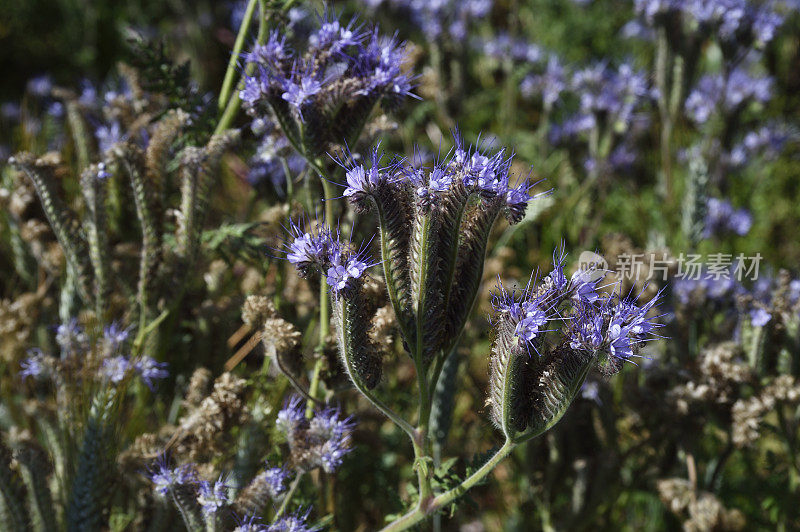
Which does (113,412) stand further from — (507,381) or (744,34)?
(744,34)

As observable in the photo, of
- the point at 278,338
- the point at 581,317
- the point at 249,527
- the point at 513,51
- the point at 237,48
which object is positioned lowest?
the point at 249,527

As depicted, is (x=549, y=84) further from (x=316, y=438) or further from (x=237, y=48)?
(x=316, y=438)

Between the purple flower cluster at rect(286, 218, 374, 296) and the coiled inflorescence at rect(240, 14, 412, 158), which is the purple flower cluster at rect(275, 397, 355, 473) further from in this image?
the coiled inflorescence at rect(240, 14, 412, 158)

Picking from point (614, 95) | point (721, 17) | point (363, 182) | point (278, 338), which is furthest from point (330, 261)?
point (721, 17)

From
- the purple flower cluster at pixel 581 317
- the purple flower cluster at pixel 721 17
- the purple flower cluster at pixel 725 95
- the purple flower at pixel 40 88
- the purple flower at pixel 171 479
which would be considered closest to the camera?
the purple flower cluster at pixel 581 317

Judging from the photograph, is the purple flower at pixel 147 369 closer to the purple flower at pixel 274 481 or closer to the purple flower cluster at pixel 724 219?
the purple flower at pixel 274 481

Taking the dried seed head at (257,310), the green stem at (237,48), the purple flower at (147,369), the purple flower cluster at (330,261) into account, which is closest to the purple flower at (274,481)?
the dried seed head at (257,310)
